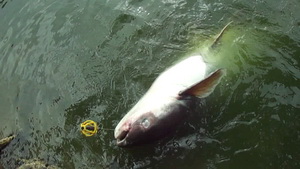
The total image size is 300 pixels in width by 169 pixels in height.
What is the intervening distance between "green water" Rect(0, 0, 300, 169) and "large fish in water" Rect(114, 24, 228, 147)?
32cm

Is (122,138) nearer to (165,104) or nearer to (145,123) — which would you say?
(145,123)

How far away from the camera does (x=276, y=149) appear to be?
4.74 metres

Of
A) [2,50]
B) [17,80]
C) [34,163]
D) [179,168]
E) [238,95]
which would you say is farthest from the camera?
[2,50]

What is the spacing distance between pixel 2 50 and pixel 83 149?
319 cm

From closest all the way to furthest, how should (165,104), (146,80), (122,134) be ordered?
(122,134), (165,104), (146,80)

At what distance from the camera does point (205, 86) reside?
14.9ft

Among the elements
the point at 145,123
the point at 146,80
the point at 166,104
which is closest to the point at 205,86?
the point at 166,104

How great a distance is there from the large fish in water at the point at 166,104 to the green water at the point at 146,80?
1.05 feet

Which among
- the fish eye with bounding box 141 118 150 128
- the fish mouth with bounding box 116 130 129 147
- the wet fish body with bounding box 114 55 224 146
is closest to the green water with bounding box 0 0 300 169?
the wet fish body with bounding box 114 55 224 146

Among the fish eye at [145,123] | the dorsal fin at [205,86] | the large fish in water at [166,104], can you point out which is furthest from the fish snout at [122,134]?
the dorsal fin at [205,86]

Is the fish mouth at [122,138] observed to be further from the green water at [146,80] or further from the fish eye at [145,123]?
the green water at [146,80]

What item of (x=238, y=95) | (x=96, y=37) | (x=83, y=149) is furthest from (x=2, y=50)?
(x=238, y=95)

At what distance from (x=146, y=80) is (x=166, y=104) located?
1.10 metres

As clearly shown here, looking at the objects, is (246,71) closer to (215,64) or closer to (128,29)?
(215,64)
